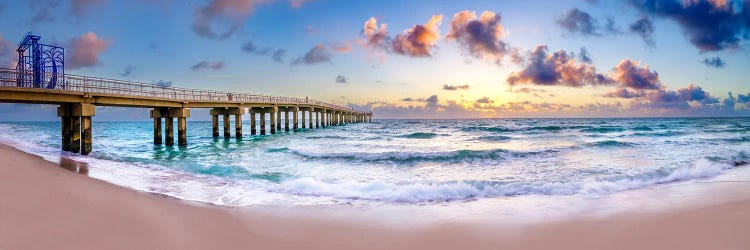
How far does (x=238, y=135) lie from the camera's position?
37.2 metres

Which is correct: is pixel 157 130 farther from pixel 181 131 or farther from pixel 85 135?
pixel 85 135

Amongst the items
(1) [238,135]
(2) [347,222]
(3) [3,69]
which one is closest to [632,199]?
(2) [347,222]

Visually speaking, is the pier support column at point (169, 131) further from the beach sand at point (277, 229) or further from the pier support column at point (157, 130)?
the beach sand at point (277, 229)

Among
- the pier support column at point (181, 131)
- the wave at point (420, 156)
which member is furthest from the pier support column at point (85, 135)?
the wave at point (420, 156)

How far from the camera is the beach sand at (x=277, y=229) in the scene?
13.5 feet

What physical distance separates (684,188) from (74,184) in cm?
1210

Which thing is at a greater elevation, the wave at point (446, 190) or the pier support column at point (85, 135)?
the pier support column at point (85, 135)

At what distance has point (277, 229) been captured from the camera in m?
4.96

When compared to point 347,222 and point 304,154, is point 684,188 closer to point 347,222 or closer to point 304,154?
point 347,222

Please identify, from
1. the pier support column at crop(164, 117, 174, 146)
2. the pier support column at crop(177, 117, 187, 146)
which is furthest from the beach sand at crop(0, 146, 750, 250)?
the pier support column at crop(164, 117, 174, 146)

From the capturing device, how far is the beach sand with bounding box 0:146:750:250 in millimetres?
4125

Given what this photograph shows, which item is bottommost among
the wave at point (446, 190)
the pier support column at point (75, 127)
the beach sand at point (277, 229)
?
the wave at point (446, 190)

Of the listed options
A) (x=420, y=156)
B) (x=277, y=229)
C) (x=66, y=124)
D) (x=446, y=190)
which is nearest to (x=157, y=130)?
(x=66, y=124)

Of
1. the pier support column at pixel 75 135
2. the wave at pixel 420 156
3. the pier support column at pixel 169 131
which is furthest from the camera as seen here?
the pier support column at pixel 169 131
